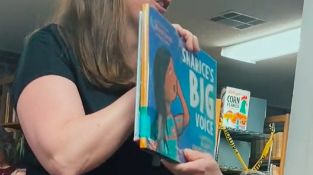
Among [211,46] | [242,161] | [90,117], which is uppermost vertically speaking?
[211,46]

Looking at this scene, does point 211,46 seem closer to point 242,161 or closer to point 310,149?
point 242,161

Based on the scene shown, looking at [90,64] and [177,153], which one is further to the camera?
[90,64]

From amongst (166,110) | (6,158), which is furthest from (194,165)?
(6,158)

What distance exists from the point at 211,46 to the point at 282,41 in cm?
63

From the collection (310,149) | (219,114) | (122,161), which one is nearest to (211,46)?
(219,114)

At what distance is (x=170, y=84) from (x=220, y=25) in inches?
130

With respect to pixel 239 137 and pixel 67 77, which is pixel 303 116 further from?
pixel 67 77

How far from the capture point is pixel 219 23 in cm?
380

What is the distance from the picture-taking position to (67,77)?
26.3 inches

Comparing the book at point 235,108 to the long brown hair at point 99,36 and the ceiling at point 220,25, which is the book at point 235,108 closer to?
the ceiling at point 220,25

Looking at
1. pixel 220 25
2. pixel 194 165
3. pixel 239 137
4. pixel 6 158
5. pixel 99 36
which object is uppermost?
pixel 220 25

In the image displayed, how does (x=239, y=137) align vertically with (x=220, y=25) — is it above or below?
below

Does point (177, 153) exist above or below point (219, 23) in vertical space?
below

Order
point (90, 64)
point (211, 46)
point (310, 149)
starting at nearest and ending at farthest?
point (90, 64) → point (310, 149) → point (211, 46)
